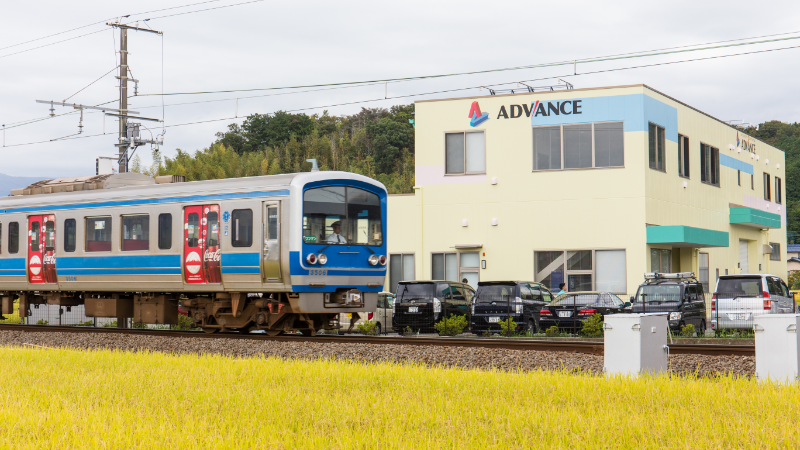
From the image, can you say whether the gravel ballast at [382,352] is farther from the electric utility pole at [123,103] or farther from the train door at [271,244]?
the electric utility pole at [123,103]

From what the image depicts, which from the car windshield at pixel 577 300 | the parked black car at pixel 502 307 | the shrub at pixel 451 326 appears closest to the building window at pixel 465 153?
the parked black car at pixel 502 307

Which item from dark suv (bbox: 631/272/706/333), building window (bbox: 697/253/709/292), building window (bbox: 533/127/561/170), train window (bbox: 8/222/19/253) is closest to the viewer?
train window (bbox: 8/222/19/253)

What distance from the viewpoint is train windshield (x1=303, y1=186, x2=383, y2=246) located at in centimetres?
1502

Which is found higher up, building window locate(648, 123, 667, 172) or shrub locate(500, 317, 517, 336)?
building window locate(648, 123, 667, 172)

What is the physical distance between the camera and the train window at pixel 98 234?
687 inches

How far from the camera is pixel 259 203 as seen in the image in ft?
49.5

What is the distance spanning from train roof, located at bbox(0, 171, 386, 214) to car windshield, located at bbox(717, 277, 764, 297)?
397 inches

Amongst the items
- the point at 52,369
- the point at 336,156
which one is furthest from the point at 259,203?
the point at 336,156

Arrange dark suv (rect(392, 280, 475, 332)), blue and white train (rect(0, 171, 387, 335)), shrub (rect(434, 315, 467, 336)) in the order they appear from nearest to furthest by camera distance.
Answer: blue and white train (rect(0, 171, 387, 335)), shrub (rect(434, 315, 467, 336)), dark suv (rect(392, 280, 475, 332))

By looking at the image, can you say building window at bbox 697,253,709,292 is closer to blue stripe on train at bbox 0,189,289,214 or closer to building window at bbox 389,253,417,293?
building window at bbox 389,253,417,293

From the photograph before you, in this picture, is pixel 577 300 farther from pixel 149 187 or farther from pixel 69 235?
pixel 69 235

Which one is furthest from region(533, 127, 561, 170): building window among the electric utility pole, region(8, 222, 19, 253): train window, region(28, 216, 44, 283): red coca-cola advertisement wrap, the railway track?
region(8, 222, 19, 253): train window

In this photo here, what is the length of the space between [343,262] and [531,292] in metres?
7.76

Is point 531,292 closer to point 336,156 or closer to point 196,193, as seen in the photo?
point 196,193
